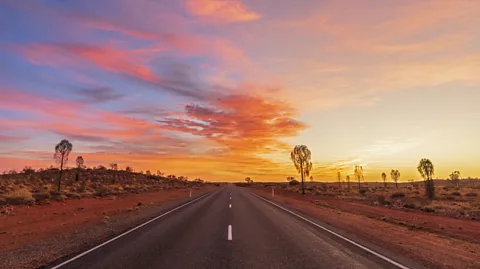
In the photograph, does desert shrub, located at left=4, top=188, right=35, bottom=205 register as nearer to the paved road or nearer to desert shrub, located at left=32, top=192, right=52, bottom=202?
desert shrub, located at left=32, top=192, right=52, bottom=202

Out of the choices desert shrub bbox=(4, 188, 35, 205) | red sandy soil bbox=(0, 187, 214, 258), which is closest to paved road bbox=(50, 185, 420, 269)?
red sandy soil bbox=(0, 187, 214, 258)

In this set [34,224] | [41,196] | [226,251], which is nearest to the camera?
[226,251]

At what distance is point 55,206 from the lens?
2431cm

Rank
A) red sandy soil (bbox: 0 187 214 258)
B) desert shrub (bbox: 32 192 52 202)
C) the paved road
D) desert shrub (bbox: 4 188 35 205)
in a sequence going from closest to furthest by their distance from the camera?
the paved road, red sandy soil (bbox: 0 187 214 258), desert shrub (bbox: 4 188 35 205), desert shrub (bbox: 32 192 52 202)

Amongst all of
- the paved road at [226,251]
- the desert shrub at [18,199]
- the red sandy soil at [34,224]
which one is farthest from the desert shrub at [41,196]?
the paved road at [226,251]

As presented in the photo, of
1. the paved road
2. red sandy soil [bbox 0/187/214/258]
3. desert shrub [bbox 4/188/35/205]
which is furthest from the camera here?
desert shrub [bbox 4/188/35/205]

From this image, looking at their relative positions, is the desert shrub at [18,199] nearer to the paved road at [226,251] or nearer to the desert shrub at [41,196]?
the desert shrub at [41,196]

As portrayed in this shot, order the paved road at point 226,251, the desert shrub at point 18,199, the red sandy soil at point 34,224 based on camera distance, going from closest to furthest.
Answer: the paved road at point 226,251 < the red sandy soil at point 34,224 < the desert shrub at point 18,199

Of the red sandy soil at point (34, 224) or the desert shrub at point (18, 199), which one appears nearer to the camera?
the red sandy soil at point (34, 224)

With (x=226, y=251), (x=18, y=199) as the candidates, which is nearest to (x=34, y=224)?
(x=18, y=199)

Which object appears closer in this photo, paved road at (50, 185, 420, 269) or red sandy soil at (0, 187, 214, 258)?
paved road at (50, 185, 420, 269)

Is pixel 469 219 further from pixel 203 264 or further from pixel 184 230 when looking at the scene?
pixel 203 264

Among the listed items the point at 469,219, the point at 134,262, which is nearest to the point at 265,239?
the point at 134,262

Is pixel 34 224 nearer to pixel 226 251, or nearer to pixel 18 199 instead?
pixel 18 199
